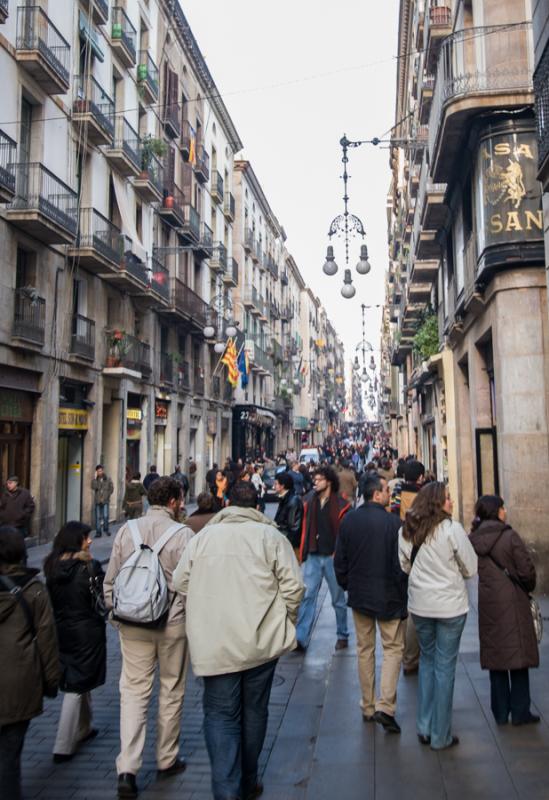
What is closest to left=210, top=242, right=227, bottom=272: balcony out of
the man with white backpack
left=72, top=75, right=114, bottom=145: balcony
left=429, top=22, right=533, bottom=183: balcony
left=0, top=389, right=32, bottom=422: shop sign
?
left=72, top=75, right=114, bottom=145: balcony

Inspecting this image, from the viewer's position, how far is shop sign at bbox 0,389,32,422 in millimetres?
16234

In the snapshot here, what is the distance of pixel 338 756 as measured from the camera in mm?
4867

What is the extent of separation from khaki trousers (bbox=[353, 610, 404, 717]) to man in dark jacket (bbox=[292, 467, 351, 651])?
7.08ft

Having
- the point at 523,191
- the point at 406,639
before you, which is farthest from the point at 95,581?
the point at 523,191

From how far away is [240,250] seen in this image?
43.2m

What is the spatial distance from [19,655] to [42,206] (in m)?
14.4

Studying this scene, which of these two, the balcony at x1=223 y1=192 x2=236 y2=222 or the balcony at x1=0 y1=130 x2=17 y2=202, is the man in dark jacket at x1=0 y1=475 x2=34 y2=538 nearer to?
the balcony at x1=0 y1=130 x2=17 y2=202

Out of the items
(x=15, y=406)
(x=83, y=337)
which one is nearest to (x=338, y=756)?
(x=15, y=406)

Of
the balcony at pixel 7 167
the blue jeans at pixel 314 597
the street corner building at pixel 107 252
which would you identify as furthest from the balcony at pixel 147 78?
the blue jeans at pixel 314 597

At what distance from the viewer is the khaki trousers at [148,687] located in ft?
14.7

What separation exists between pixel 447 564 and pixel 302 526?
13.2 feet

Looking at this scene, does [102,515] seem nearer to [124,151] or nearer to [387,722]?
[124,151]

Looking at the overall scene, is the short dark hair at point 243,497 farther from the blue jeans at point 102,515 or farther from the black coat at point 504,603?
the blue jeans at point 102,515

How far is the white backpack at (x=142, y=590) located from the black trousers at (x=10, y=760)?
33.7 inches
